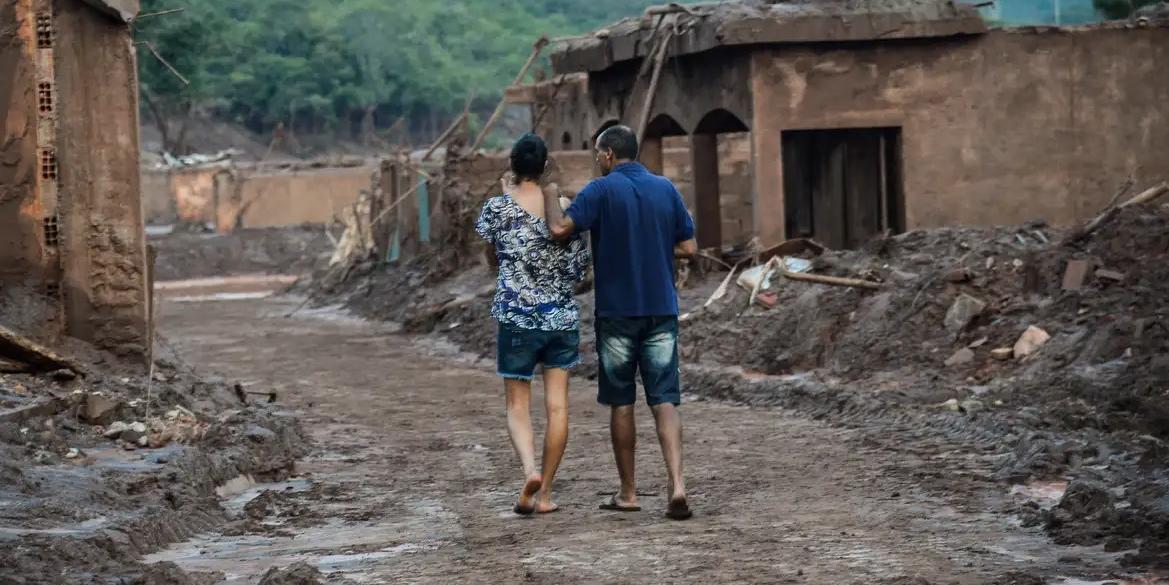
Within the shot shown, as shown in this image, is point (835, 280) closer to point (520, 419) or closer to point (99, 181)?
point (99, 181)

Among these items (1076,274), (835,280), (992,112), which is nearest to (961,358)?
(1076,274)

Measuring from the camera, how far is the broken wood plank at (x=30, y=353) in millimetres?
10719

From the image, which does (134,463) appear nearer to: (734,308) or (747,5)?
(734,308)

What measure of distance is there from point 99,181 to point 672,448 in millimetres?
5478

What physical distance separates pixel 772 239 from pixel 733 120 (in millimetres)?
2975

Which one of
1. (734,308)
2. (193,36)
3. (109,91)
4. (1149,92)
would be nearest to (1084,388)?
(734,308)

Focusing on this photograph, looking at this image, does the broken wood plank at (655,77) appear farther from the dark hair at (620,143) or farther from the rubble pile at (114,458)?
the dark hair at (620,143)

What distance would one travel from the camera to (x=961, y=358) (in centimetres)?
1350

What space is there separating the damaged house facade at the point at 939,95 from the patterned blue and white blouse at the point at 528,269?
11.0 metres

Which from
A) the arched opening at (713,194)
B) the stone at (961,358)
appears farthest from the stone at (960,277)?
the arched opening at (713,194)

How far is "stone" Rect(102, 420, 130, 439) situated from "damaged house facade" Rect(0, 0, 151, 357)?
5.42 ft

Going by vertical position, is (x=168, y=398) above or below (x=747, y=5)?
below

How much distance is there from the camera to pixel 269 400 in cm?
1388

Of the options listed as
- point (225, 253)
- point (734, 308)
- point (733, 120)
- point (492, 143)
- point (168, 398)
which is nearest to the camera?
point (168, 398)
